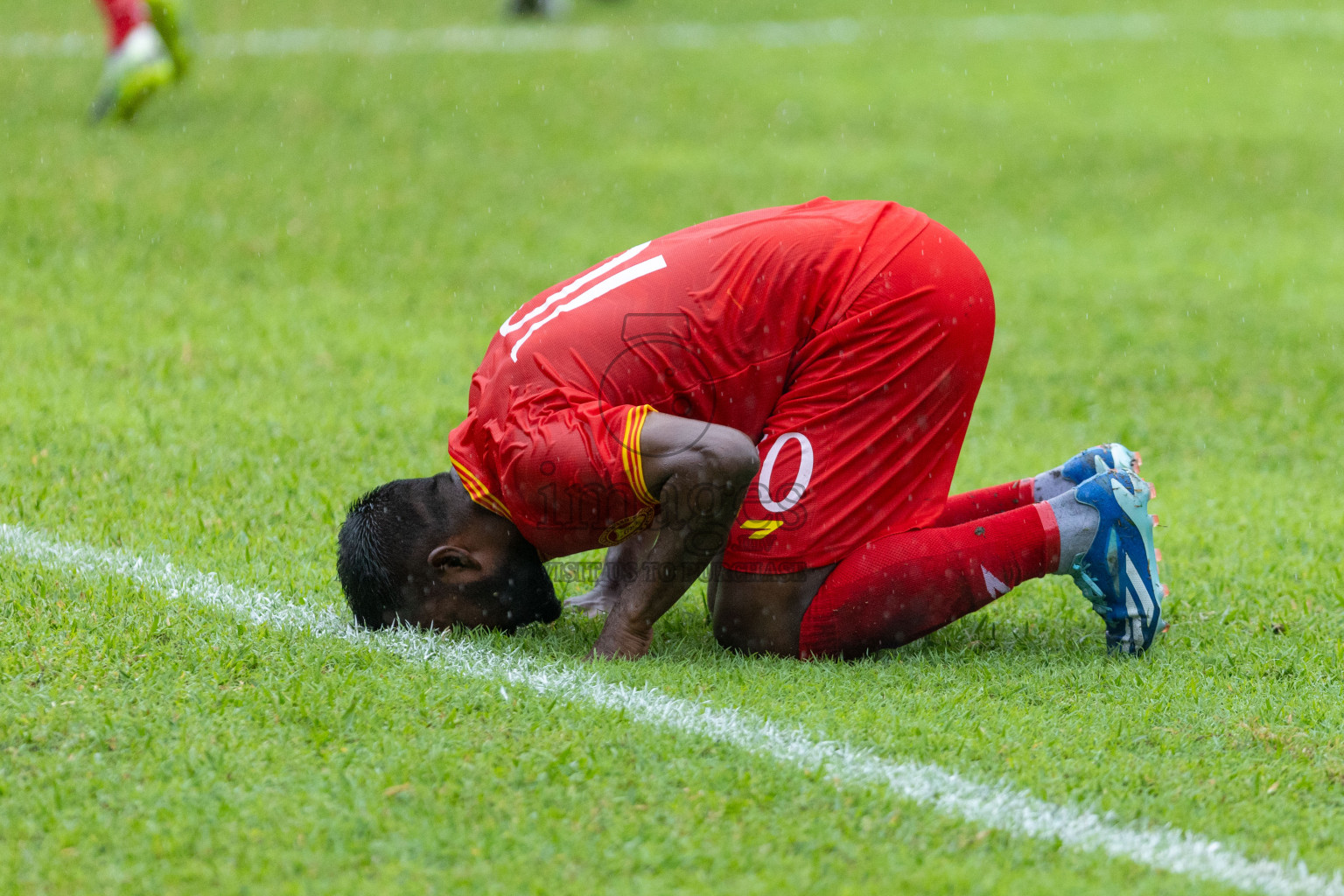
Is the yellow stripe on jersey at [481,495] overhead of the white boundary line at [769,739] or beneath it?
overhead

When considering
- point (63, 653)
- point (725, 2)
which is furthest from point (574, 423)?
point (725, 2)

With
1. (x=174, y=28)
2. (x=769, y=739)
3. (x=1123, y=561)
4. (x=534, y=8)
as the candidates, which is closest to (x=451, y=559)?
(x=769, y=739)

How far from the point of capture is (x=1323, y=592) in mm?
4820

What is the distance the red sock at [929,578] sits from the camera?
4.01 meters

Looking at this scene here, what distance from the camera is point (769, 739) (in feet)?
11.0

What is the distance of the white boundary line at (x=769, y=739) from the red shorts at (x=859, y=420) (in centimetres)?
69

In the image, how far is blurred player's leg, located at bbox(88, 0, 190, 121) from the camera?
10203 millimetres

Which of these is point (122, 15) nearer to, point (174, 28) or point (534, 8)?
point (174, 28)

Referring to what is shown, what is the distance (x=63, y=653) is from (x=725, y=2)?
51.5 feet

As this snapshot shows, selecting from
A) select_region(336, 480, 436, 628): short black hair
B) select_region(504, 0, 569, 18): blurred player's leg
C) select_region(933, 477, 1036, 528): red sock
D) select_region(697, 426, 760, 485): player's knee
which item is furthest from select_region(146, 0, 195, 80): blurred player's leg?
select_region(697, 426, 760, 485): player's knee

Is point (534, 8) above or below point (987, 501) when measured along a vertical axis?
above

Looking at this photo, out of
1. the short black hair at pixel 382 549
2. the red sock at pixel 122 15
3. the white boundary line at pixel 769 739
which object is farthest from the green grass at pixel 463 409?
the red sock at pixel 122 15

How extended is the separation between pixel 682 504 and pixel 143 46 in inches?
330

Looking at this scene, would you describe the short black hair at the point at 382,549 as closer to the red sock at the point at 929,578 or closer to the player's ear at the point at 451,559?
the player's ear at the point at 451,559
